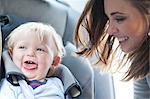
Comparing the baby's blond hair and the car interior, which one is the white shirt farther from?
the baby's blond hair

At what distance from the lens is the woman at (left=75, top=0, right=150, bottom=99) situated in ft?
3.00

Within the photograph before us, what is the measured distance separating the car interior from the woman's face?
0.37 m

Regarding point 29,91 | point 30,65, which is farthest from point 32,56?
point 29,91

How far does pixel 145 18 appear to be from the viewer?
89cm

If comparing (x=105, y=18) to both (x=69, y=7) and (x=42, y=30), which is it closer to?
(x=42, y=30)

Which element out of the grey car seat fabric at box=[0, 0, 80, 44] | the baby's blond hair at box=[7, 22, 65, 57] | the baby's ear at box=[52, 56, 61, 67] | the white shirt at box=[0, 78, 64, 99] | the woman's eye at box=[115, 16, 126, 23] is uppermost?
the woman's eye at box=[115, 16, 126, 23]

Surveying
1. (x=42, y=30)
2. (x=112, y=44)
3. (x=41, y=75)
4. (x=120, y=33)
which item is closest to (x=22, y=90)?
(x=41, y=75)

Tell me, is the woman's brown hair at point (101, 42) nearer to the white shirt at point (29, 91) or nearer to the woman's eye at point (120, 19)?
the woman's eye at point (120, 19)

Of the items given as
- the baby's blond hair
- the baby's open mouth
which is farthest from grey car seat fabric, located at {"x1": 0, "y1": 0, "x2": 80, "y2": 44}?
the baby's open mouth

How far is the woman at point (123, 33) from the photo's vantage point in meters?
0.91

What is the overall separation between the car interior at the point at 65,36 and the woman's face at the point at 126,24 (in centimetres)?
37

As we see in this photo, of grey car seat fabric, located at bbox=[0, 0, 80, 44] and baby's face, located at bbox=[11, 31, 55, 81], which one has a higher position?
grey car seat fabric, located at bbox=[0, 0, 80, 44]

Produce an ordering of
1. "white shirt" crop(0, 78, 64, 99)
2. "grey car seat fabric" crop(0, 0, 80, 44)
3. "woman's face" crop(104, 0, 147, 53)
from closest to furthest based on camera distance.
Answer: "woman's face" crop(104, 0, 147, 53), "white shirt" crop(0, 78, 64, 99), "grey car seat fabric" crop(0, 0, 80, 44)

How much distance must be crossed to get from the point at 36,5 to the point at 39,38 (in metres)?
0.23
